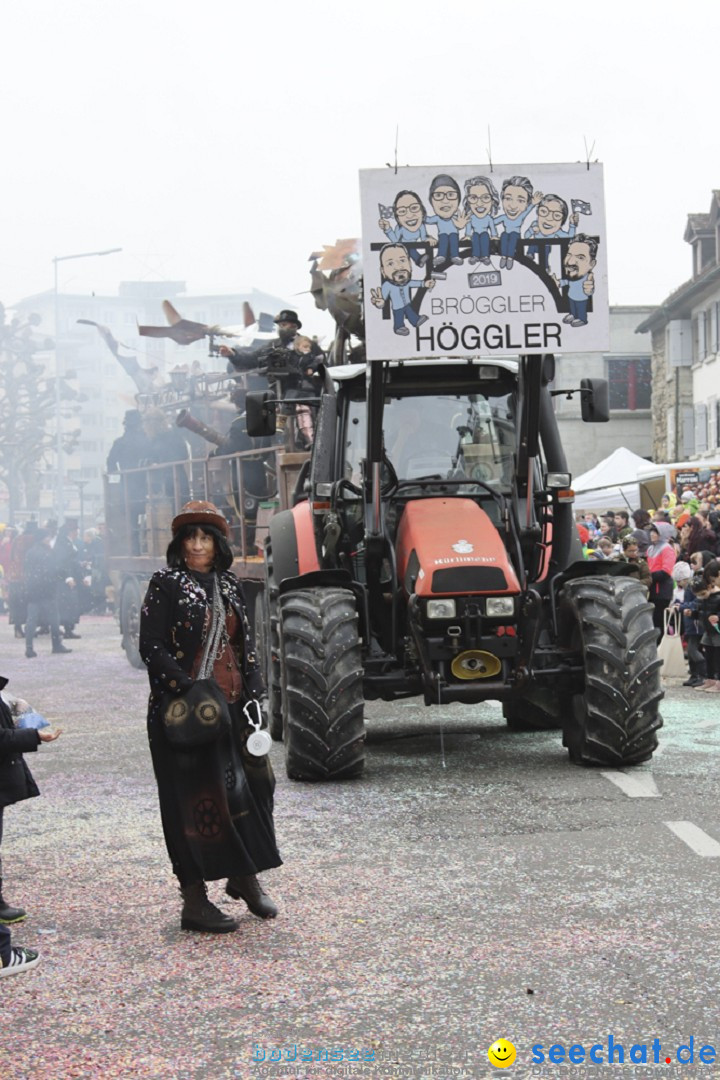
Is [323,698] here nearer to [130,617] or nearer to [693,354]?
[130,617]

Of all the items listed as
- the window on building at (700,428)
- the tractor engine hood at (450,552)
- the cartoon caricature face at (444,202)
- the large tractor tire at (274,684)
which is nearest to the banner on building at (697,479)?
the large tractor tire at (274,684)

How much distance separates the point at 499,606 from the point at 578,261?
2.03 meters

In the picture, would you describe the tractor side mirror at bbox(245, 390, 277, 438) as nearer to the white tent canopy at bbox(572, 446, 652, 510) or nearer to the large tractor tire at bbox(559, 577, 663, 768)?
the large tractor tire at bbox(559, 577, 663, 768)

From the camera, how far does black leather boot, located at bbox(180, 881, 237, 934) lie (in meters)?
5.78

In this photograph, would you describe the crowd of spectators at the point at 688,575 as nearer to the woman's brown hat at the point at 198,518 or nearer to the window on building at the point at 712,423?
the woman's brown hat at the point at 198,518

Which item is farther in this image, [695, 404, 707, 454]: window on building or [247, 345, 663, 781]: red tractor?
[695, 404, 707, 454]: window on building

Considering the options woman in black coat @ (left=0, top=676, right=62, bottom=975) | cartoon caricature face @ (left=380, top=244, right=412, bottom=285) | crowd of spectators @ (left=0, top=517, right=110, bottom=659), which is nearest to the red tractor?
cartoon caricature face @ (left=380, top=244, right=412, bottom=285)

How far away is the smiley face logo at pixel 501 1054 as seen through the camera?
432 cm

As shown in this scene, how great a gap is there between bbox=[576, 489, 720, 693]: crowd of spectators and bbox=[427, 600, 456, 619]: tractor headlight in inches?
154

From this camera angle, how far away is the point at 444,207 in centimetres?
909

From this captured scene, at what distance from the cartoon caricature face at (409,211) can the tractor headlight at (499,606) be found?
2151mm

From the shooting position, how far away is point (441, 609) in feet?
29.6

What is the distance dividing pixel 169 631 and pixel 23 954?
4.08 feet

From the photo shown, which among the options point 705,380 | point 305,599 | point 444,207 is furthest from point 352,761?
point 705,380
